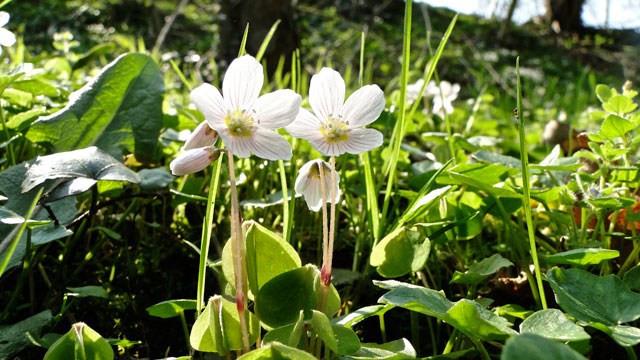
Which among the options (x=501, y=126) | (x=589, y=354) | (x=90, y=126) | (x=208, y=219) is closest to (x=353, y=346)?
(x=208, y=219)

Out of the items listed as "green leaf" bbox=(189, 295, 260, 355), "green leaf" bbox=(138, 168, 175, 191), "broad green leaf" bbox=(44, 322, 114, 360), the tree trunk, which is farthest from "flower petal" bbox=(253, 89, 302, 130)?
the tree trunk

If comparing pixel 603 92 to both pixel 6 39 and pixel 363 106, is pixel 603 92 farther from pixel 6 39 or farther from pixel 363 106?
pixel 6 39

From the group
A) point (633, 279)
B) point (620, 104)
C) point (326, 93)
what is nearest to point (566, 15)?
point (620, 104)

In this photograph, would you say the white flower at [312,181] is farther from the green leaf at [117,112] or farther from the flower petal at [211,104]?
the green leaf at [117,112]

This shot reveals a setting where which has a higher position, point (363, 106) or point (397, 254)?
point (363, 106)

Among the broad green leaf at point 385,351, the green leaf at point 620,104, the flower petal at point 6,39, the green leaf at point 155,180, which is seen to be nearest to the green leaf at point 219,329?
the broad green leaf at point 385,351

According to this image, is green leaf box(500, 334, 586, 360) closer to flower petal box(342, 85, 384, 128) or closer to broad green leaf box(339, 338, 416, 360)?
broad green leaf box(339, 338, 416, 360)

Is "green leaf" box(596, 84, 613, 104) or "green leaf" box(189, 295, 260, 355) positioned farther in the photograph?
"green leaf" box(596, 84, 613, 104)
